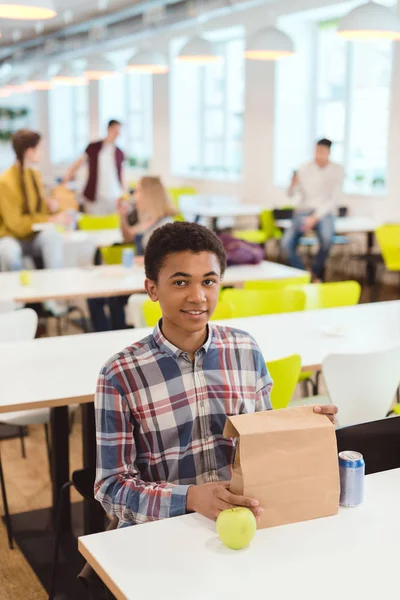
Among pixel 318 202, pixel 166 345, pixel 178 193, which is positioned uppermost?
pixel 166 345

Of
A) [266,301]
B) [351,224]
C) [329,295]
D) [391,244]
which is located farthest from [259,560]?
[351,224]

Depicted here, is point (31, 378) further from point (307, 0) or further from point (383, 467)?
point (307, 0)

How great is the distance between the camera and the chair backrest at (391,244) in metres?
7.56

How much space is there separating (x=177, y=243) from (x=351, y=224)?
7.04 metres

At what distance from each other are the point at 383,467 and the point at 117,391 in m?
0.77

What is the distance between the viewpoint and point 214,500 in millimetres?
1693

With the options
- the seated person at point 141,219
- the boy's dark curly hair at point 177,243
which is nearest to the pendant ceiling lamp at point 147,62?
the seated person at point 141,219

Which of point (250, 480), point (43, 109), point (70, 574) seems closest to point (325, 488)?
point (250, 480)

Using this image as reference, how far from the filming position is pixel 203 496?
5.65 ft

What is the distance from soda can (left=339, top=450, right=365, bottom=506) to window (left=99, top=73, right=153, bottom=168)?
13230mm

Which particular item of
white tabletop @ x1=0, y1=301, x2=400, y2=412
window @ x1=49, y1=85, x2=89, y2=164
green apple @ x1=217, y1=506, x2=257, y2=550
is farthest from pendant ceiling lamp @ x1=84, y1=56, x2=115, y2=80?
green apple @ x1=217, y1=506, x2=257, y2=550

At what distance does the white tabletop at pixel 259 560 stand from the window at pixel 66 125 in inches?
689

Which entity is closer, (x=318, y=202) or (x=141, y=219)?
(x=141, y=219)

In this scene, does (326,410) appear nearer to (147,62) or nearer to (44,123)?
(147,62)
